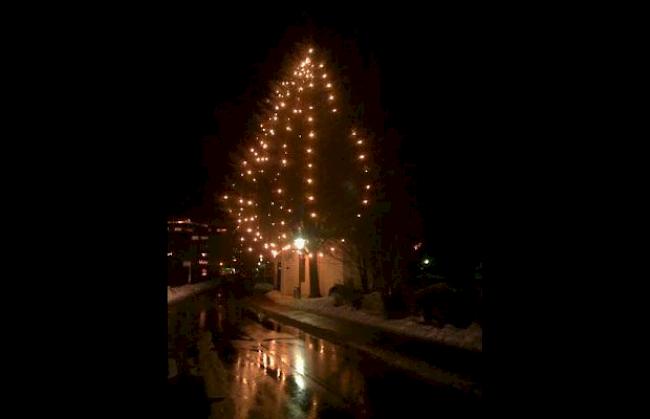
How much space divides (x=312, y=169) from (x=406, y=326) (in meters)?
12.0

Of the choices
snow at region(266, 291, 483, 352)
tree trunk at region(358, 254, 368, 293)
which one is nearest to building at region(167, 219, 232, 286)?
snow at region(266, 291, 483, 352)

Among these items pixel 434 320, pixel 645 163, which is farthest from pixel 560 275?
pixel 434 320

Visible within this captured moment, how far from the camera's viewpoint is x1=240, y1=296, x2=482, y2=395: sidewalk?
1114cm

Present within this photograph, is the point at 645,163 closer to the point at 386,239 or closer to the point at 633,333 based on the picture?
the point at 633,333

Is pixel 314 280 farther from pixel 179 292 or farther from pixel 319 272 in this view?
pixel 179 292

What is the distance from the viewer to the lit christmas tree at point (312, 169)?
27.2 meters

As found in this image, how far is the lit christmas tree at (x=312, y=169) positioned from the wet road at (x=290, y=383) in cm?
1044

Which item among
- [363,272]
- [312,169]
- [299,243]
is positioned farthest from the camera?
[299,243]

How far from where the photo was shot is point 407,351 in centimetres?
1435

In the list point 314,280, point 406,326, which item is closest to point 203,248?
Result: point 314,280

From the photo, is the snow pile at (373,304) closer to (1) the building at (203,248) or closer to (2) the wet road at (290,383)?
(2) the wet road at (290,383)

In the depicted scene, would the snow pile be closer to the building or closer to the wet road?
the wet road

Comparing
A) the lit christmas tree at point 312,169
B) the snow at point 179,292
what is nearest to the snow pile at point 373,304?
the lit christmas tree at point 312,169

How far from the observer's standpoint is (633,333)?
3230 millimetres
